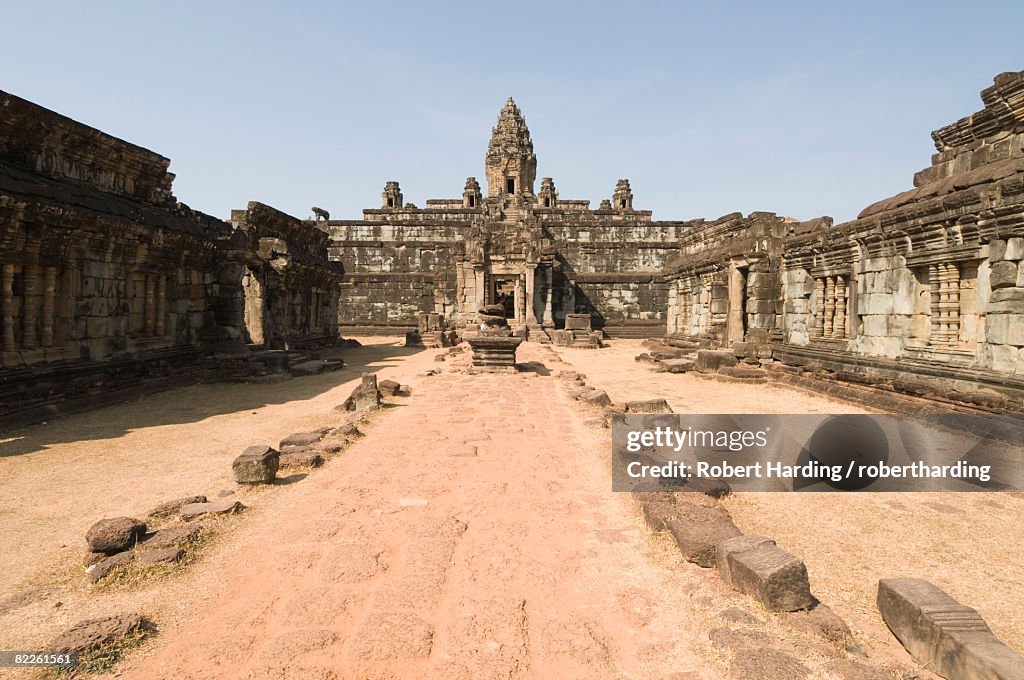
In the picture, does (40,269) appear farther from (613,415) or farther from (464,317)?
(464,317)

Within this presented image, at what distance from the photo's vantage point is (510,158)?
4253 cm

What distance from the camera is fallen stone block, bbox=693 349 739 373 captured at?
42.1 ft

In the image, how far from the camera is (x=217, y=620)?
2787mm

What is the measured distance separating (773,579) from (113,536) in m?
4.29

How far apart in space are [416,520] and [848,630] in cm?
296

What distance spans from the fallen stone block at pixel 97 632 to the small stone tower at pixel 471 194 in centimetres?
4308

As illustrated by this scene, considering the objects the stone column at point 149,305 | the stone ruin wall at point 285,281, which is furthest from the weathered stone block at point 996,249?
the stone ruin wall at point 285,281

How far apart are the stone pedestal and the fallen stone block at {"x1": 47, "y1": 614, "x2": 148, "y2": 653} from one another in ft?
34.2

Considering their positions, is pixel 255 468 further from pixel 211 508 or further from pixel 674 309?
pixel 674 309

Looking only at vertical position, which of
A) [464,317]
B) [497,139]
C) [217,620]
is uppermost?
[497,139]

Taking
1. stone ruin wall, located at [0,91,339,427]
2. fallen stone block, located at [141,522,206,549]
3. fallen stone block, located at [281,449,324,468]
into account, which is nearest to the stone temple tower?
stone ruin wall, located at [0,91,339,427]

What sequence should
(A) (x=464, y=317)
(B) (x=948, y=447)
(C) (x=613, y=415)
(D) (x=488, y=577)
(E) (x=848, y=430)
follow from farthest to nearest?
(A) (x=464, y=317)
(C) (x=613, y=415)
(E) (x=848, y=430)
(B) (x=948, y=447)
(D) (x=488, y=577)

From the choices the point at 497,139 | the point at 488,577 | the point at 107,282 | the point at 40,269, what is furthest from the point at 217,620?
the point at 497,139

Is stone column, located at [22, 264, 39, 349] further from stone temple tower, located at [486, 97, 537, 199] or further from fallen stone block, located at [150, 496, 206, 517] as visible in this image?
stone temple tower, located at [486, 97, 537, 199]
